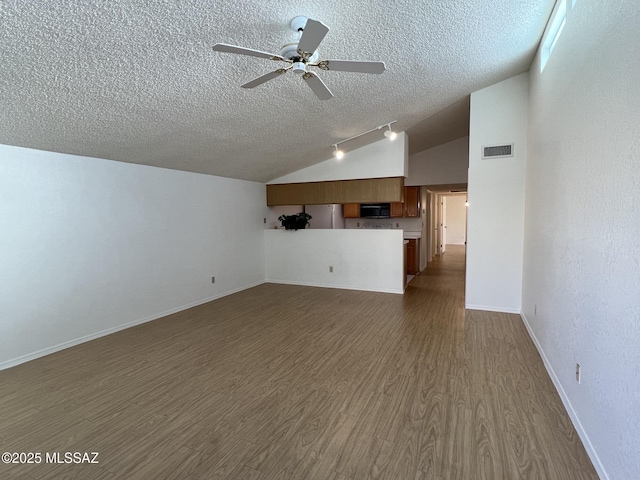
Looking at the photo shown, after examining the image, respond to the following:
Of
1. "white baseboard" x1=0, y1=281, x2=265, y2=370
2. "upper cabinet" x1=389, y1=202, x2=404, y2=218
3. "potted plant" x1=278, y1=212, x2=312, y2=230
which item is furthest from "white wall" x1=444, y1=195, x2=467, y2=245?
"white baseboard" x1=0, y1=281, x2=265, y2=370

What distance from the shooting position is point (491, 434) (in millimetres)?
1954

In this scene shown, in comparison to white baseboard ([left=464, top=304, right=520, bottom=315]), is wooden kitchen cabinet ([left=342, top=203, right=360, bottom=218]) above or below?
above

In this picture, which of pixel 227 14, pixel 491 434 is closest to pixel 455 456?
pixel 491 434

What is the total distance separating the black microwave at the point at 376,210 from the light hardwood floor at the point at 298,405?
13.7 ft

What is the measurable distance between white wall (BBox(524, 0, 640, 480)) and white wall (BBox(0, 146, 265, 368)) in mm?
4563

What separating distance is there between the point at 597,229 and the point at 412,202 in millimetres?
5776

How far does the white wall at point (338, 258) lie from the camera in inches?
222

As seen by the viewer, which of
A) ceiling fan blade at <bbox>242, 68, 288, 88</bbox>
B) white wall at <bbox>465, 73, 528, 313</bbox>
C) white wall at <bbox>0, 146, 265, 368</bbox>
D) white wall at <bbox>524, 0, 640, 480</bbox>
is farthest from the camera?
white wall at <bbox>465, 73, 528, 313</bbox>

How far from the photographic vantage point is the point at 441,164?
22.4ft

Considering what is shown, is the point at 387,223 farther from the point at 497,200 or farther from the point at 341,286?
the point at 497,200

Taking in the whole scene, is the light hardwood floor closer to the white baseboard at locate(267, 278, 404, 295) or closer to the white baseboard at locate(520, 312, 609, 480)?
the white baseboard at locate(520, 312, 609, 480)

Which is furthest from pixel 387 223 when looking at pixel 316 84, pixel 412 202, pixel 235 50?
pixel 235 50

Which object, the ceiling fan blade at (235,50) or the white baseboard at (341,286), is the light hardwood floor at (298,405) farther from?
the ceiling fan blade at (235,50)

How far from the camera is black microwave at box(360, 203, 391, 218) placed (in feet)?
25.4
